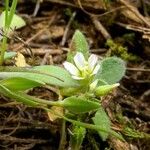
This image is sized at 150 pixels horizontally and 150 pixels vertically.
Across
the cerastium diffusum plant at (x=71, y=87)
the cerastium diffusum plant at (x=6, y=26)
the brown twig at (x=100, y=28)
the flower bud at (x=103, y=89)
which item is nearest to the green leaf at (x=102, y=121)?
the cerastium diffusum plant at (x=71, y=87)

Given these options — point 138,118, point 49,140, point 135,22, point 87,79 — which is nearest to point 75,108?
point 87,79

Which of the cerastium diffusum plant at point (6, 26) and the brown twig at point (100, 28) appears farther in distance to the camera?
the brown twig at point (100, 28)

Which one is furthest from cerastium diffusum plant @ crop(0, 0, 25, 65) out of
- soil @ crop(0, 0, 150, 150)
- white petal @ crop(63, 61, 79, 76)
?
white petal @ crop(63, 61, 79, 76)

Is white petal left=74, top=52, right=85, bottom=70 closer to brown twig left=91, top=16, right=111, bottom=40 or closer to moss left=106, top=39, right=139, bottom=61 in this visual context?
moss left=106, top=39, right=139, bottom=61

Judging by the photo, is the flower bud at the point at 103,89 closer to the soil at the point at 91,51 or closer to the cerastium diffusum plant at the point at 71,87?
the cerastium diffusum plant at the point at 71,87

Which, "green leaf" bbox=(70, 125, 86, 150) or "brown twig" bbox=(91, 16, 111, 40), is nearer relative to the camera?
"green leaf" bbox=(70, 125, 86, 150)

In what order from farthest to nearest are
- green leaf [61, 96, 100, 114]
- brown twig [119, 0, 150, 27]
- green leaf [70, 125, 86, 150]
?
1. brown twig [119, 0, 150, 27]
2. green leaf [70, 125, 86, 150]
3. green leaf [61, 96, 100, 114]
